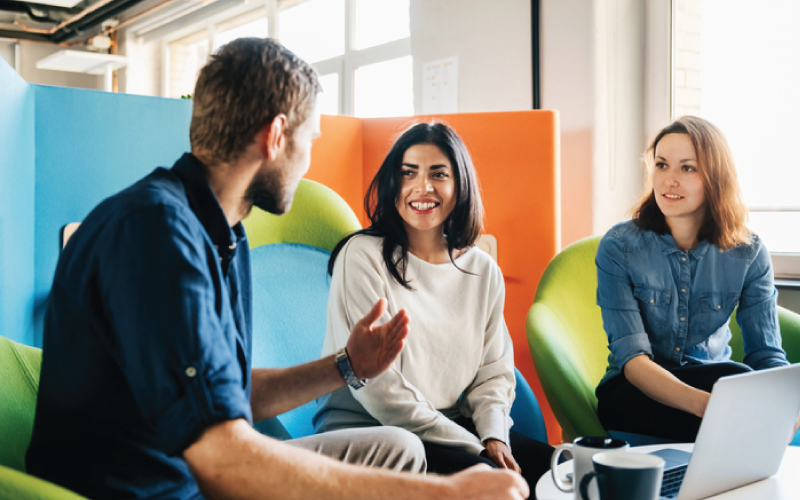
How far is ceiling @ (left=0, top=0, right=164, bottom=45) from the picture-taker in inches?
296

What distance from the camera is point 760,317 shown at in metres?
1.89

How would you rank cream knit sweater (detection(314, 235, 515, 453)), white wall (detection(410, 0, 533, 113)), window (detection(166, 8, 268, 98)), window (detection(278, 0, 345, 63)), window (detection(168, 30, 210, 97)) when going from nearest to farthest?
1. cream knit sweater (detection(314, 235, 515, 453))
2. white wall (detection(410, 0, 533, 113))
3. window (detection(278, 0, 345, 63))
4. window (detection(166, 8, 268, 98))
5. window (detection(168, 30, 210, 97))

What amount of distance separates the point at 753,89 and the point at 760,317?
1299mm

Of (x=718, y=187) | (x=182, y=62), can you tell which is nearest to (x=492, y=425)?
(x=718, y=187)

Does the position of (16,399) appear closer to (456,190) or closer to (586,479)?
(586,479)

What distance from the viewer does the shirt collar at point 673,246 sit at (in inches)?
75.9

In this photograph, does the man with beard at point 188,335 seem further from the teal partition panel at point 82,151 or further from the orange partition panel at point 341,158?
the orange partition panel at point 341,158

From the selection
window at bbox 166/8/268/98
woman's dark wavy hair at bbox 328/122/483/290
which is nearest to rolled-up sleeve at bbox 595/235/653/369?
woman's dark wavy hair at bbox 328/122/483/290

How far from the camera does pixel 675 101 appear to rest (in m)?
2.89

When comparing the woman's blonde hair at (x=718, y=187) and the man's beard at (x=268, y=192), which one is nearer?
the man's beard at (x=268, y=192)

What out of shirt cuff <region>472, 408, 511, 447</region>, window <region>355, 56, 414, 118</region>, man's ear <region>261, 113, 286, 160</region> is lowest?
shirt cuff <region>472, 408, 511, 447</region>

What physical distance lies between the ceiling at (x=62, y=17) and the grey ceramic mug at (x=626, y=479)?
752 centimetres

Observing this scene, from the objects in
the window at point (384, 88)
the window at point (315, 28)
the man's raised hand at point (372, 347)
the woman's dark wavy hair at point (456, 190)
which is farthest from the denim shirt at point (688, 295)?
the window at point (315, 28)

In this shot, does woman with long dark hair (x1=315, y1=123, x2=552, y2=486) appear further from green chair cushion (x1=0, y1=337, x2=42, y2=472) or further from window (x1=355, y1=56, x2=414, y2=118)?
window (x1=355, y1=56, x2=414, y2=118)
